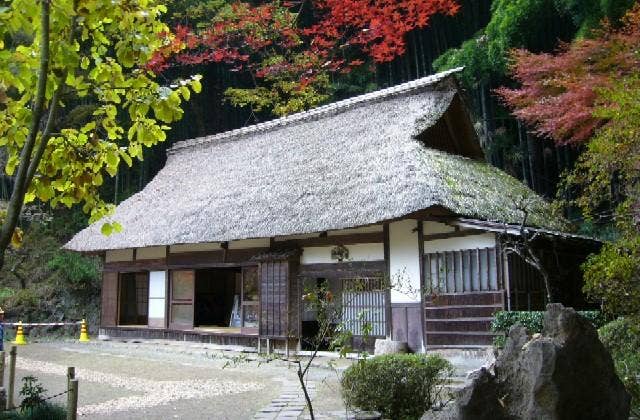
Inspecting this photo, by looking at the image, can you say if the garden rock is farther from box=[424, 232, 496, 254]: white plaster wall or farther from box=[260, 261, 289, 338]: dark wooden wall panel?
box=[260, 261, 289, 338]: dark wooden wall panel

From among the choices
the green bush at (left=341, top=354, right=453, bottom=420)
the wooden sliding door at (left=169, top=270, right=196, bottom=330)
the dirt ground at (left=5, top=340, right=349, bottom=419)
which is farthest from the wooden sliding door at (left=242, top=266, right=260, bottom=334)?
the green bush at (left=341, top=354, right=453, bottom=420)

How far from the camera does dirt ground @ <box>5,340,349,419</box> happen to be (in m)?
7.04

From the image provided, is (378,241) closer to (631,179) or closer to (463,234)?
(463,234)

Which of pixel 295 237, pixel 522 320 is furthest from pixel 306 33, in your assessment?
pixel 522 320

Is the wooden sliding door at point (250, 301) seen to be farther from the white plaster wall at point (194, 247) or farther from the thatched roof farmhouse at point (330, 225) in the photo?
the white plaster wall at point (194, 247)

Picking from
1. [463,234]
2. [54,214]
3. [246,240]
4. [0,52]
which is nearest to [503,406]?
[0,52]

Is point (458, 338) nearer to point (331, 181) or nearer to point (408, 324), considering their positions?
point (408, 324)

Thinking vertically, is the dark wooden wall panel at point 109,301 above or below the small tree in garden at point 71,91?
below

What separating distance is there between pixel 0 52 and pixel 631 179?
7170mm

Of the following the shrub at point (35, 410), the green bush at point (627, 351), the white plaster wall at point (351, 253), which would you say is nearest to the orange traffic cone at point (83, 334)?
the white plaster wall at point (351, 253)

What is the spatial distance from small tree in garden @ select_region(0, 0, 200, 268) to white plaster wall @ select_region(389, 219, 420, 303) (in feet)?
25.2

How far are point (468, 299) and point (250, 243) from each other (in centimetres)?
545

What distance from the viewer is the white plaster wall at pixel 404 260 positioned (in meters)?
11.0

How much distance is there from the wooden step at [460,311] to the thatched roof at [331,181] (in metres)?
1.55
